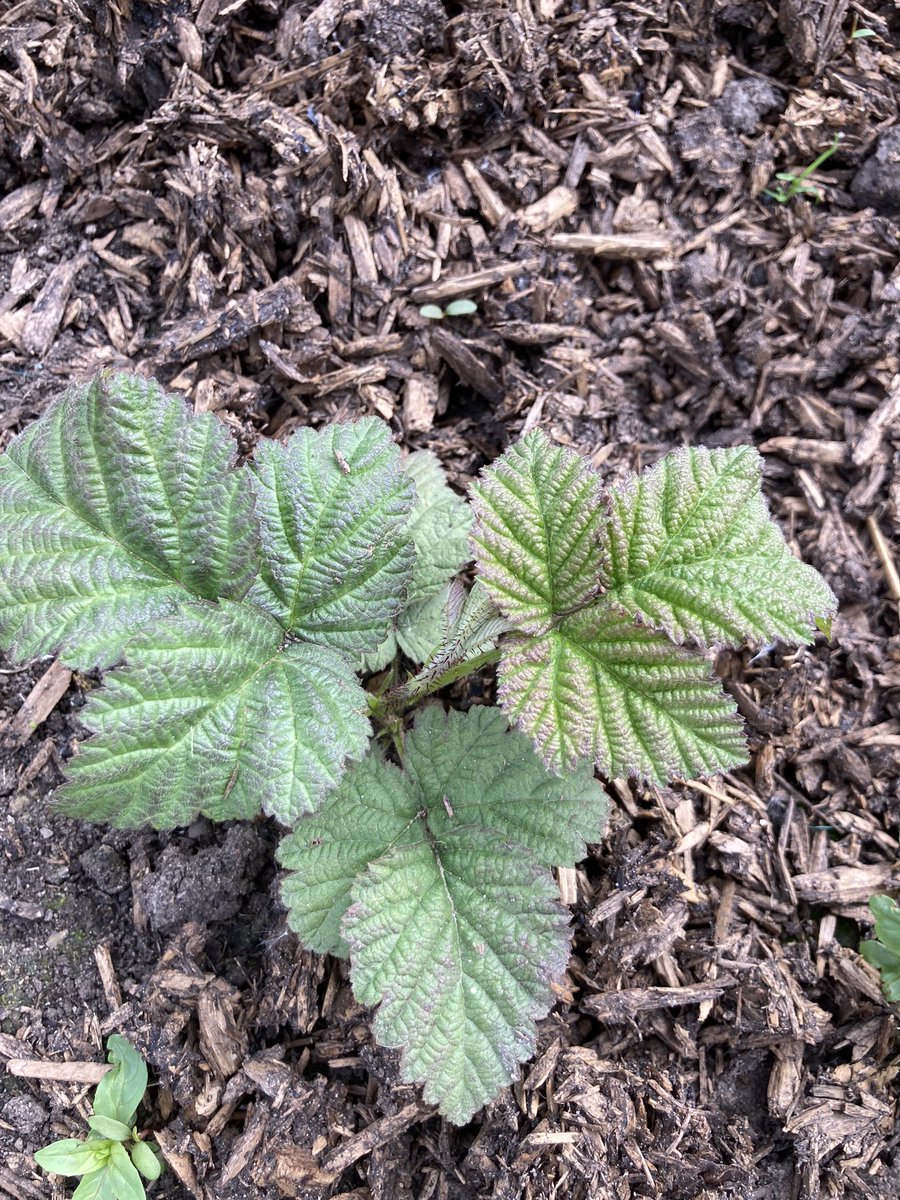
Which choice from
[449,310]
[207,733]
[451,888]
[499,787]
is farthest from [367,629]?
[449,310]

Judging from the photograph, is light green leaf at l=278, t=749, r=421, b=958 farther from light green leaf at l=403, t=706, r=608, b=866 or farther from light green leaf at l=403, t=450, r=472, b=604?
light green leaf at l=403, t=450, r=472, b=604

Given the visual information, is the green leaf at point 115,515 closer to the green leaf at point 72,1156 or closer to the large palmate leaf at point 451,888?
the large palmate leaf at point 451,888

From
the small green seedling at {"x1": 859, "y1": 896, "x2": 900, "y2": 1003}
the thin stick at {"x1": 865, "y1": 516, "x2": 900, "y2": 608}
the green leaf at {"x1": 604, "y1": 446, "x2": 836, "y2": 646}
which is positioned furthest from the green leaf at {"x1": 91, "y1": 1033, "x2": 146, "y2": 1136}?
the thin stick at {"x1": 865, "y1": 516, "x2": 900, "y2": 608}

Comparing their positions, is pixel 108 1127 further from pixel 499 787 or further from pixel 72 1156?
pixel 499 787

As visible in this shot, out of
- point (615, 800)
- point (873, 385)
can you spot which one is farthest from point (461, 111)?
point (615, 800)

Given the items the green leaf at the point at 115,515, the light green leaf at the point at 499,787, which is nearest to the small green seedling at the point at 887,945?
the light green leaf at the point at 499,787

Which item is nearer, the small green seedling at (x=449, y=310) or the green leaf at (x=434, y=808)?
the green leaf at (x=434, y=808)

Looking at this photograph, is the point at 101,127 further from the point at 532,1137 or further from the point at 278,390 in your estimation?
the point at 532,1137
